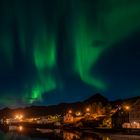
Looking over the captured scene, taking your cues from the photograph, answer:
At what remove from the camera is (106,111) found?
529ft

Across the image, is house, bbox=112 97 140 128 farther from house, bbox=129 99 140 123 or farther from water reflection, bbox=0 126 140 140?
water reflection, bbox=0 126 140 140

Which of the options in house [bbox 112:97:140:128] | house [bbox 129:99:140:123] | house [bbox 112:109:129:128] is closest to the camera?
house [bbox 112:97:140:128]

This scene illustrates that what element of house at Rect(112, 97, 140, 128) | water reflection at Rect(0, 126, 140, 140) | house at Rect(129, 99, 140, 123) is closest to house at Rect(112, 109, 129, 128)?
house at Rect(112, 97, 140, 128)

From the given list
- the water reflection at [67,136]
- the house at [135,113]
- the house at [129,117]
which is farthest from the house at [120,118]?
the water reflection at [67,136]

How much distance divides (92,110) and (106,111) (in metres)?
17.6

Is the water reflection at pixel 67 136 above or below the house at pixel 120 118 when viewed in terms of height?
below

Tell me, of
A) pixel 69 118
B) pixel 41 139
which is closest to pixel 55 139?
pixel 41 139

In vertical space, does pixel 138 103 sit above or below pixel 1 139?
above

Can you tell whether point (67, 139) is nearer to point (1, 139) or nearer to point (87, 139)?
point (87, 139)

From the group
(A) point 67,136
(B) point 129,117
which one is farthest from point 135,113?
(A) point 67,136

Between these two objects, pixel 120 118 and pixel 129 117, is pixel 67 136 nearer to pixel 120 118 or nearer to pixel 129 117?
pixel 129 117

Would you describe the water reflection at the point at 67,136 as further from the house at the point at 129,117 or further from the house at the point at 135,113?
the house at the point at 135,113

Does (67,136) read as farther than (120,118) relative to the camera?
No

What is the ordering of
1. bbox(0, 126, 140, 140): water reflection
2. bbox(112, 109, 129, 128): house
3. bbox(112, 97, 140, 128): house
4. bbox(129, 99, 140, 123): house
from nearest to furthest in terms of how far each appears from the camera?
bbox(0, 126, 140, 140): water reflection, bbox(112, 97, 140, 128): house, bbox(129, 99, 140, 123): house, bbox(112, 109, 129, 128): house
